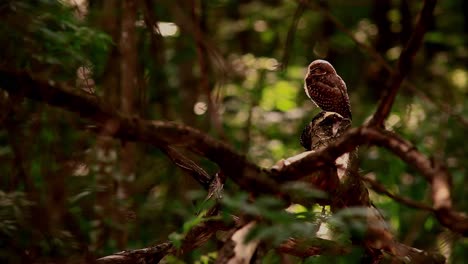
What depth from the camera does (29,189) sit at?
11.0 ft

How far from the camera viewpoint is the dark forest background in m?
2.84

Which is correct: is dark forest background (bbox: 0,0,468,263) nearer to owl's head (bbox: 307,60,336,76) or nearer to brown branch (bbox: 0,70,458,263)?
brown branch (bbox: 0,70,458,263)

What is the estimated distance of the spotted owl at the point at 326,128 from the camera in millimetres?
2471

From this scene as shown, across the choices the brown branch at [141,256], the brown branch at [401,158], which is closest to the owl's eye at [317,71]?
the brown branch at [401,158]

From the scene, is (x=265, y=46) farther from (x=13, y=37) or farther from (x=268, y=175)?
(x=268, y=175)

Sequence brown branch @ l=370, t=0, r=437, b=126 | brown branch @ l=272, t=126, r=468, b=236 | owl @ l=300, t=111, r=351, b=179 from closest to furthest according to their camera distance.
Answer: brown branch @ l=272, t=126, r=468, b=236 < brown branch @ l=370, t=0, r=437, b=126 < owl @ l=300, t=111, r=351, b=179

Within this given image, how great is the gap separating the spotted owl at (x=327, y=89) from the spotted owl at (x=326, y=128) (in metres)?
0.03

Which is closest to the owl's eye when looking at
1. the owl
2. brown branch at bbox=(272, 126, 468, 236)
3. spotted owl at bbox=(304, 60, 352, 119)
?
spotted owl at bbox=(304, 60, 352, 119)

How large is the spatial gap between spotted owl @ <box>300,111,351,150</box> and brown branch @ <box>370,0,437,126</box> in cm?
57

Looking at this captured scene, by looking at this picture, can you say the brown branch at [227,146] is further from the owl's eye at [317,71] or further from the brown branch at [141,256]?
the brown branch at [141,256]

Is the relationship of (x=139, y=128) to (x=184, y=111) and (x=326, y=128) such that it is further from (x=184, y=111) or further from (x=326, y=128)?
(x=184, y=111)

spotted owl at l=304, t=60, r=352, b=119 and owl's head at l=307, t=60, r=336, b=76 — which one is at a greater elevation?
owl's head at l=307, t=60, r=336, b=76

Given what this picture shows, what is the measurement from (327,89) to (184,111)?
358cm

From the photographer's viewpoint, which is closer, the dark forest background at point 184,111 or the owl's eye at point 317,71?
the owl's eye at point 317,71
